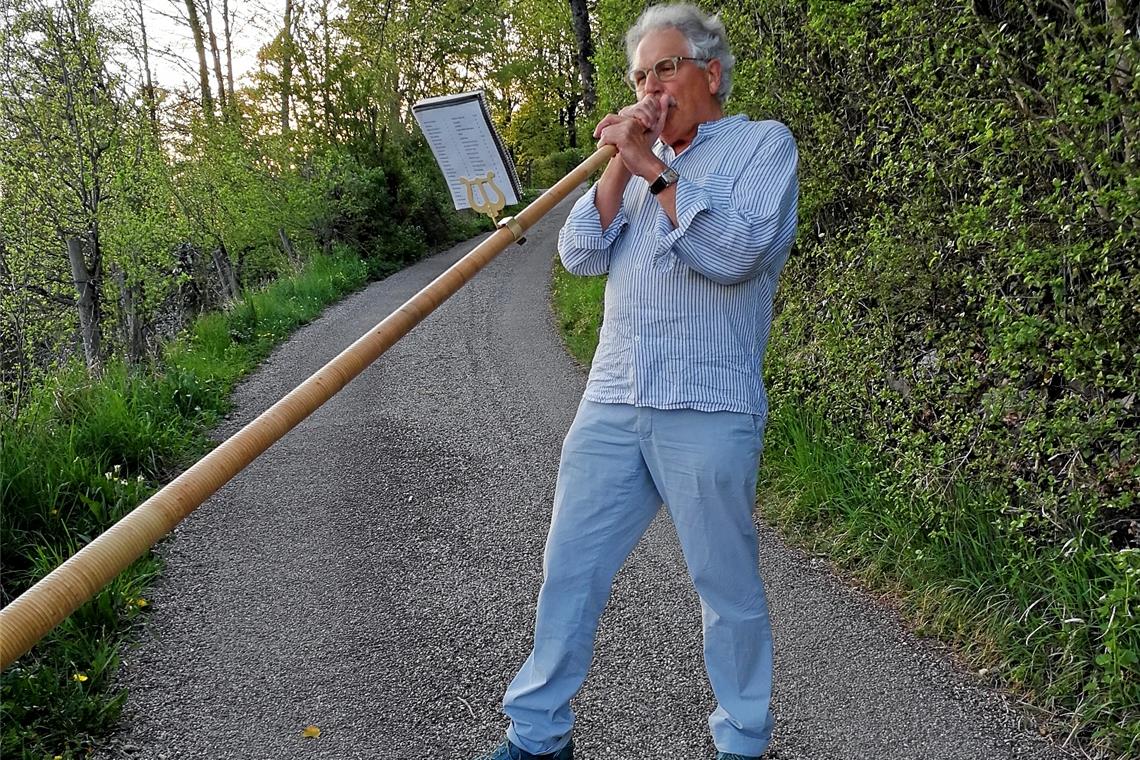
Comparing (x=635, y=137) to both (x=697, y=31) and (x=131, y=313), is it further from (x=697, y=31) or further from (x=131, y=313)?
(x=131, y=313)

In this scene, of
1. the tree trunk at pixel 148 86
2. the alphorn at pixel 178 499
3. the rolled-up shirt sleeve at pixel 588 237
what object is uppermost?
the tree trunk at pixel 148 86

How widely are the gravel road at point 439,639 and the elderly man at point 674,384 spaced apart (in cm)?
62

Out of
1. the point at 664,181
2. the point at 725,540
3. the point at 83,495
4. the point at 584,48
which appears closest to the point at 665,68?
the point at 664,181

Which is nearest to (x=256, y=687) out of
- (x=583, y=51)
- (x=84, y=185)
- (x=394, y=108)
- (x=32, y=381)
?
(x=32, y=381)

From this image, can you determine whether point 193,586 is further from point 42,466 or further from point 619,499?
Answer: point 619,499

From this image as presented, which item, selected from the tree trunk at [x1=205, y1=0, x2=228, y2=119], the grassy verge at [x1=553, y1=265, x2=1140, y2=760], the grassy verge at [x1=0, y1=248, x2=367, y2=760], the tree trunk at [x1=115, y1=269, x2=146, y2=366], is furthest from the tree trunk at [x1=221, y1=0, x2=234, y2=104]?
the grassy verge at [x1=553, y1=265, x2=1140, y2=760]

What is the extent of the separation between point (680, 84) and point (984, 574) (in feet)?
7.54

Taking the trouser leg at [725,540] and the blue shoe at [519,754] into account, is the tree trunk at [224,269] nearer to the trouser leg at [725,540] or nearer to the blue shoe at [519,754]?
the blue shoe at [519,754]

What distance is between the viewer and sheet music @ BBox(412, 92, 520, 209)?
2756 mm

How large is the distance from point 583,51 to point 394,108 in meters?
5.41

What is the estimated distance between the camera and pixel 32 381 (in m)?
9.20

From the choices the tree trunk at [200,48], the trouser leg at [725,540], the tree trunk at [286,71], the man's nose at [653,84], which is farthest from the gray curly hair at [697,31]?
the tree trunk at [200,48]

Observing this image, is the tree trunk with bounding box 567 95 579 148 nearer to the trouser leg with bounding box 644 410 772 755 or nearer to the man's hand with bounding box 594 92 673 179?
the man's hand with bounding box 594 92 673 179

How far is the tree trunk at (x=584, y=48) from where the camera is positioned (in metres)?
14.0
